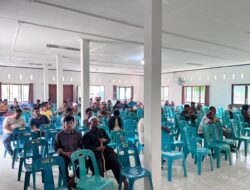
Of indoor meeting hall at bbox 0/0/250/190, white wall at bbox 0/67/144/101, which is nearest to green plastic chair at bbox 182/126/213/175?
indoor meeting hall at bbox 0/0/250/190

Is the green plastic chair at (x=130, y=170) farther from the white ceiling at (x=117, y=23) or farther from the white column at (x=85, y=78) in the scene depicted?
the white column at (x=85, y=78)

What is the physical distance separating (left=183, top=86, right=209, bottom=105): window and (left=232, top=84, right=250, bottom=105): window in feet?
5.36

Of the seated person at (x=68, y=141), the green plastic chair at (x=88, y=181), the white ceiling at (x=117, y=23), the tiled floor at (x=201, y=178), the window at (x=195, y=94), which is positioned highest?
the white ceiling at (x=117, y=23)

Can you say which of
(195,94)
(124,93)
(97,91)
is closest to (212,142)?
(195,94)

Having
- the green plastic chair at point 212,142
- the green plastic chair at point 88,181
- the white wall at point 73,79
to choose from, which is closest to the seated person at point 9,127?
the green plastic chair at point 88,181

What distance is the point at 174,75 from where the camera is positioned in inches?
607

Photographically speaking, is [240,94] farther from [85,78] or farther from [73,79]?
[73,79]

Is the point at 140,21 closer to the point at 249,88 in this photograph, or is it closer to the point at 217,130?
the point at 217,130

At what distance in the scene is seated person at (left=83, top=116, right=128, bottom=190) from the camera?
3276mm

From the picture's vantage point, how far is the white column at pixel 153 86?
3033mm

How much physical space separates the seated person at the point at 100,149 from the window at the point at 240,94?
9973mm

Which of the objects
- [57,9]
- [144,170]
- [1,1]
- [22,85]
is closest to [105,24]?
[57,9]

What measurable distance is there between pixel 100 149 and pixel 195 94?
38.6ft

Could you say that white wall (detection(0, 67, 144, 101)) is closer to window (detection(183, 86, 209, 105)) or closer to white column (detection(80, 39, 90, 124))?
window (detection(183, 86, 209, 105))
